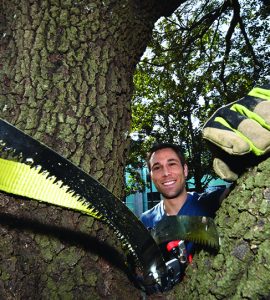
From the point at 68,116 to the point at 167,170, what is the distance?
8.86 ft

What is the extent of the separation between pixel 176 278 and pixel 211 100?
1339 cm

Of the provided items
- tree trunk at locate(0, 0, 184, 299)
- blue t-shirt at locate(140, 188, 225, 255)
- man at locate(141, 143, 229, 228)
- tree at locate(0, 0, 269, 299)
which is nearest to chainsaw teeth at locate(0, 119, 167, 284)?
tree at locate(0, 0, 269, 299)

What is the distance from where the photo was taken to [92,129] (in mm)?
1740

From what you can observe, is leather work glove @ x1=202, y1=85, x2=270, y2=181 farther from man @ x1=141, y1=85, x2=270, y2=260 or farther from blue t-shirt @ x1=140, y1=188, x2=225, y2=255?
blue t-shirt @ x1=140, y1=188, x2=225, y2=255

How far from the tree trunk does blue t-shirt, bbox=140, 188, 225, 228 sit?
1259 mm

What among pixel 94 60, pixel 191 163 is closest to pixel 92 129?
pixel 94 60

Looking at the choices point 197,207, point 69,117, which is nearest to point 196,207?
point 197,207

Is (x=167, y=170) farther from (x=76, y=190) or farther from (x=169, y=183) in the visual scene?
(x=76, y=190)

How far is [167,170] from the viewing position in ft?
13.9

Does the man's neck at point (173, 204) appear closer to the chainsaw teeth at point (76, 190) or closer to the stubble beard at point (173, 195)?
the stubble beard at point (173, 195)

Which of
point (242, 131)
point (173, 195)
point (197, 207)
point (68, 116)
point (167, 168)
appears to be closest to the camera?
point (242, 131)

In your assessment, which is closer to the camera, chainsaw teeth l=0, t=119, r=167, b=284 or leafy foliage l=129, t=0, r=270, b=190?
chainsaw teeth l=0, t=119, r=167, b=284

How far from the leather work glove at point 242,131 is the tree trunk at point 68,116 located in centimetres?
74

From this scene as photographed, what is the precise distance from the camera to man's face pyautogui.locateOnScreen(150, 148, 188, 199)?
4172 millimetres
